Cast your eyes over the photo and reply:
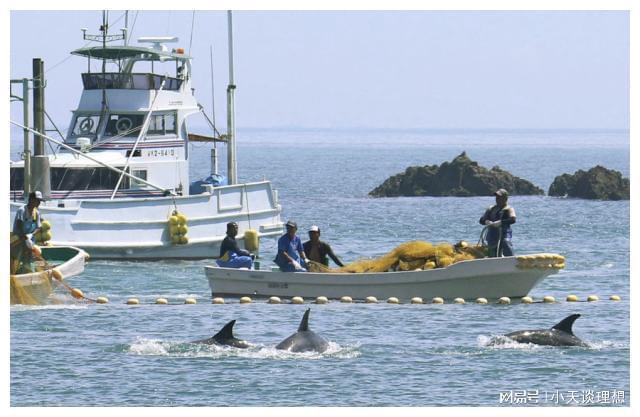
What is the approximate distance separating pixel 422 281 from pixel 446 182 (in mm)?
49359

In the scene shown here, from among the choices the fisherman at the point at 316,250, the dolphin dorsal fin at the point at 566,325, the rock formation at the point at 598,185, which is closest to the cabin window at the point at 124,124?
the fisherman at the point at 316,250

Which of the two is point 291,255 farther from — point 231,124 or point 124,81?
point 231,124

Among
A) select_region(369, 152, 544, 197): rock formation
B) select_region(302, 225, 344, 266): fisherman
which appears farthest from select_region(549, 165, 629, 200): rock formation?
select_region(302, 225, 344, 266): fisherman

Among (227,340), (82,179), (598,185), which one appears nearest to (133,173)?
(82,179)

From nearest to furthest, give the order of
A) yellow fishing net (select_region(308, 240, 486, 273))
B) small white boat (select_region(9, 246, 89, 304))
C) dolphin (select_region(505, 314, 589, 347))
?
dolphin (select_region(505, 314, 589, 347))
small white boat (select_region(9, 246, 89, 304))
yellow fishing net (select_region(308, 240, 486, 273))

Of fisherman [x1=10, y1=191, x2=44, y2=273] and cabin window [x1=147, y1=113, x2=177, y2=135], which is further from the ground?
cabin window [x1=147, y1=113, x2=177, y2=135]

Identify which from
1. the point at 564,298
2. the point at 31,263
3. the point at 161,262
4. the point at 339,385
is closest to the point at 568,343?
the point at 339,385

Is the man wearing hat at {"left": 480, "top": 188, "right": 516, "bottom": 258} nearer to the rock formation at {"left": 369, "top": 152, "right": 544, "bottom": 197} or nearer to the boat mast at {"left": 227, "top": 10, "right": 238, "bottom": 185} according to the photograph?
the boat mast at {"left": 227, "top": 10, "right": 238, "bottom": 185}

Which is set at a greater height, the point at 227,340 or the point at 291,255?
the point at 291,255

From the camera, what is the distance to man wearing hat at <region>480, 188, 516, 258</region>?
2655 cm

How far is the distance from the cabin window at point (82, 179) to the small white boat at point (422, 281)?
9332mm

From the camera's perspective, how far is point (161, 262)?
120ft

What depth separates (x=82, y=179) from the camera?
3675 centimetres

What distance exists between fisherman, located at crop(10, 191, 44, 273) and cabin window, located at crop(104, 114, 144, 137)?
12.2m
